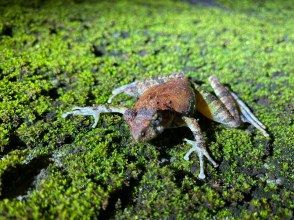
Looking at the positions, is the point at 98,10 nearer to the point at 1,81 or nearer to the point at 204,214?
the point at 1,81

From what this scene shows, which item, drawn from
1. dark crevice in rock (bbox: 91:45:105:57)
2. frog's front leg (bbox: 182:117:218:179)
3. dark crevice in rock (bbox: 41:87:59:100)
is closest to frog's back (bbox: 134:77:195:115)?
frog's front leg (bbox: 182:117:218:179)

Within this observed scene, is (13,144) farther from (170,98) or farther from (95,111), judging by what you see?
(170,98)

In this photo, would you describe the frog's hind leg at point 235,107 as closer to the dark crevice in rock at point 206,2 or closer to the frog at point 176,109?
the frog at point 176,109

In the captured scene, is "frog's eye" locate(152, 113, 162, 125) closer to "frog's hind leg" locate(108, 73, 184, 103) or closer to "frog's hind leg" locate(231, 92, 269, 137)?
"frog's hind leg" locate(108, 73, 184, 103)

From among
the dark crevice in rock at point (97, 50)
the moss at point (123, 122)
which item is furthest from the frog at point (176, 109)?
the dark crevice in rock at point (97, 50)

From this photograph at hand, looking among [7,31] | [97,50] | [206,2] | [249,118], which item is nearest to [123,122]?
[249,118]

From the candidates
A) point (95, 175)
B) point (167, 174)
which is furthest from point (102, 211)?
point (167, 174)
